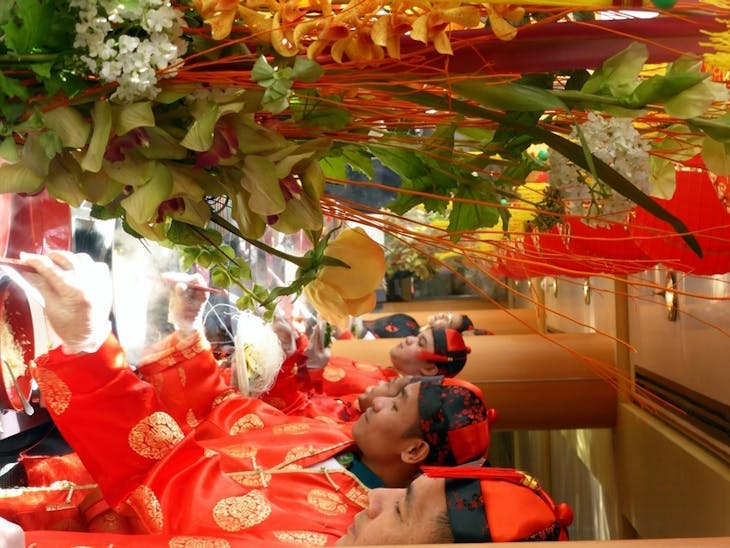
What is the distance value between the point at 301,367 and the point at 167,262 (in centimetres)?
90

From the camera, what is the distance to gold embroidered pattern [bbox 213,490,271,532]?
1.27m

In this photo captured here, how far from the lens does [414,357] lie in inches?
91.3

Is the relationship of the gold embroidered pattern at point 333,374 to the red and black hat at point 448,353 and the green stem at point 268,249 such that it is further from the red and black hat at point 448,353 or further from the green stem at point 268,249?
the green stem at point 268,249

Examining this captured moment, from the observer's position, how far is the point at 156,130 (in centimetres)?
51

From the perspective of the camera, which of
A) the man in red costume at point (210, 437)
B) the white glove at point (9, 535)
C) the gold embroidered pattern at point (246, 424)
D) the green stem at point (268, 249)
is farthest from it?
the gold embroidered pattern at point (246, 424)

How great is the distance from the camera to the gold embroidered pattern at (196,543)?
1075 mm

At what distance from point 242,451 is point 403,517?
1.12 feet

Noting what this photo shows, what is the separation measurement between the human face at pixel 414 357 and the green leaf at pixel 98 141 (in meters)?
1.86

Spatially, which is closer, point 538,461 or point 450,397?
point 450,397

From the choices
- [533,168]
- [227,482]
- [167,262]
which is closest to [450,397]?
[227,482]

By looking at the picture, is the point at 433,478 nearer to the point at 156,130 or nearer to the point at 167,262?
the point at 167,262

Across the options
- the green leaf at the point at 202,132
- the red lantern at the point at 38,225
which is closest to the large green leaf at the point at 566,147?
the green leaf at the point at 202,132

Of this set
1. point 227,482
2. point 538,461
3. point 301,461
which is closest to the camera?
point 227,482

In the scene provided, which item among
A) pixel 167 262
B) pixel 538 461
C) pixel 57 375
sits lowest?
pixel 538 461
